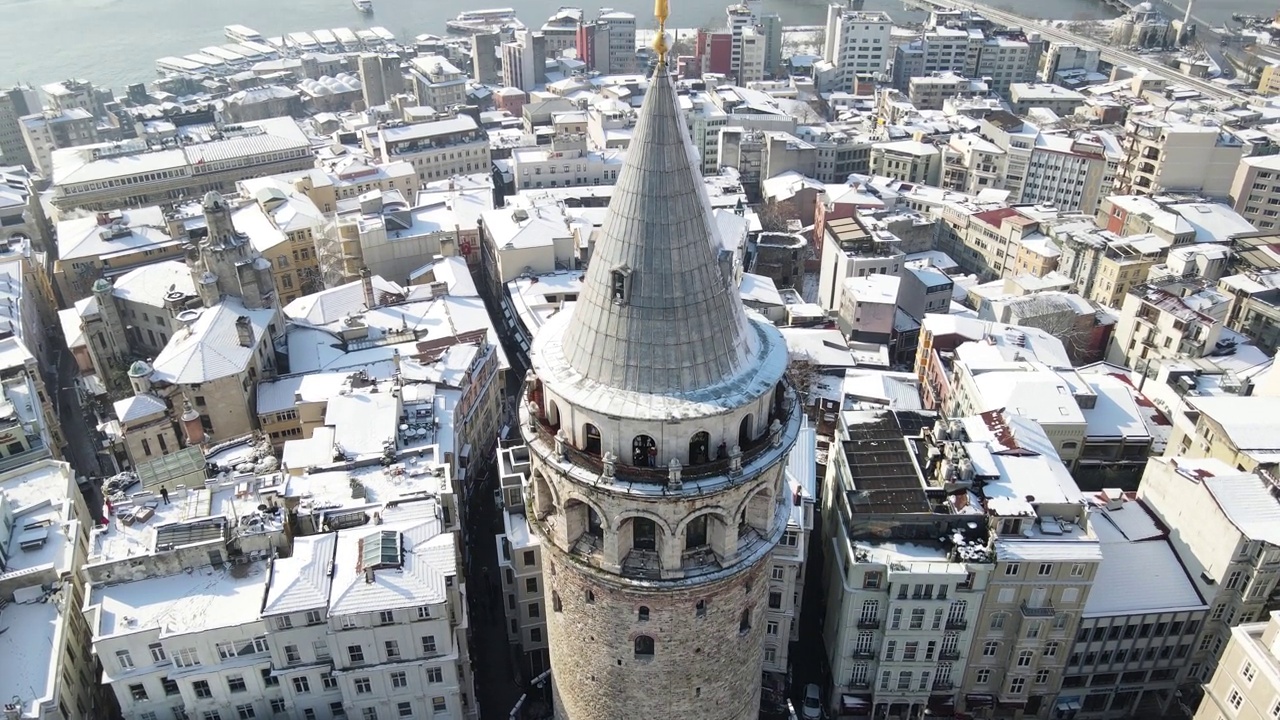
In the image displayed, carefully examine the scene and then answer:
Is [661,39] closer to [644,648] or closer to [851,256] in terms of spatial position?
[644,648]

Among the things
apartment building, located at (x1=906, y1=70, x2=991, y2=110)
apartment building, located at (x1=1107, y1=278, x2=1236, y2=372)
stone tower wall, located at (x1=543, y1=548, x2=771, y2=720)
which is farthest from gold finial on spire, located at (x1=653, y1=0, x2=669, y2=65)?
apartment building, located at (x1=906, y1=70, x2=991, y2=110)

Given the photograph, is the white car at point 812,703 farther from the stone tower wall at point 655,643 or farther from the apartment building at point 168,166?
the apartment building at point 168,166

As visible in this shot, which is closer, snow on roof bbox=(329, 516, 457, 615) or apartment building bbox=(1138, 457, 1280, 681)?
snow on roof bbox=(329, 516, 457, 615)

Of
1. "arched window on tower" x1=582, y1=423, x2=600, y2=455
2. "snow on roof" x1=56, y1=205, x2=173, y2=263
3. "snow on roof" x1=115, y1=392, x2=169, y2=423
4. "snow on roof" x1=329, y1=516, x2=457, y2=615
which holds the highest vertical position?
"arched window on tower" x1=582, y1=423, x2=600, y2=455

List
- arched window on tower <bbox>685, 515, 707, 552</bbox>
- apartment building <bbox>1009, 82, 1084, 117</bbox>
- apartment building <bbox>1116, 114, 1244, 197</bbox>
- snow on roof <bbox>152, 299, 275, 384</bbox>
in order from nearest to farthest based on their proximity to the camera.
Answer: arched window on tower <bbox>685, 515, 707, 552</bbox> < snow on roof <bbox>152, 299, 275, 384</bbox> < apartment building <bbox>1116, 114, 1244, 197</bbox> < apartment building <bbox>1009, 82, 1084, 117</bbox>

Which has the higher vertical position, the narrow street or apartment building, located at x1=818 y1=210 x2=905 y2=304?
apartment building, located at x1=818 y1=210 x2=905 y2=304

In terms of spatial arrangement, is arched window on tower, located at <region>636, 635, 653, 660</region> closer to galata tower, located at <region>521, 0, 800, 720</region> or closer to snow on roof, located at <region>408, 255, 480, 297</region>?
galata tower, located at <region>521, 0, 800, 720</region>

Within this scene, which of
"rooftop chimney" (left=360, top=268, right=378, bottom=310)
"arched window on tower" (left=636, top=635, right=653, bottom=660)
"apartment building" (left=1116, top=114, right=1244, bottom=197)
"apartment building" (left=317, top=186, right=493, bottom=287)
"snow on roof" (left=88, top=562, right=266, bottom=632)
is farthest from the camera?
"apartment building" (left=1116, top=114, right=1244, bottom=197)

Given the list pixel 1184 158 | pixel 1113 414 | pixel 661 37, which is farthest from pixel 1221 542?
pixel 1184 158
